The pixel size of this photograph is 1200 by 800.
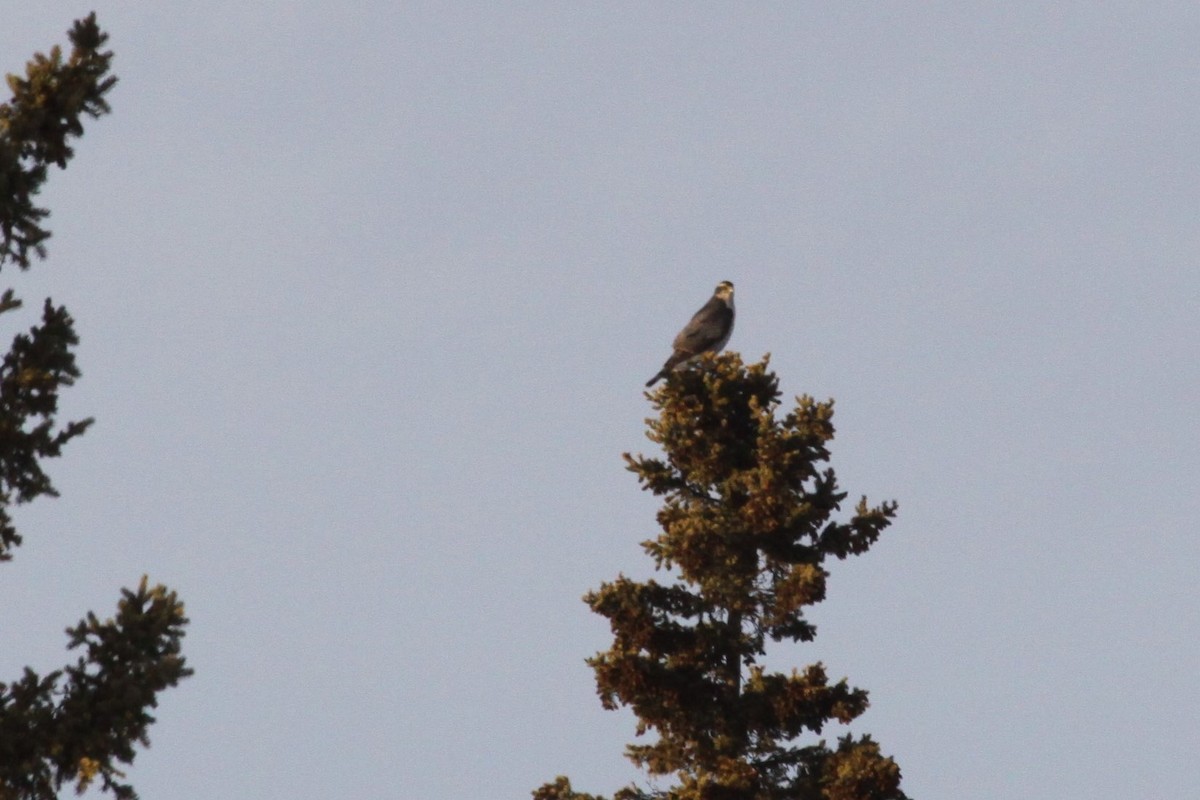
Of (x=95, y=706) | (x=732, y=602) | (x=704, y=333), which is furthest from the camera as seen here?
(x=704, y=333)

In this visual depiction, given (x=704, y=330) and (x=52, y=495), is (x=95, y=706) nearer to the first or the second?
(x=52, y=495)

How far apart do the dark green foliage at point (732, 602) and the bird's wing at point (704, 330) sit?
7230mm

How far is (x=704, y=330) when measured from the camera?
30.7 meters

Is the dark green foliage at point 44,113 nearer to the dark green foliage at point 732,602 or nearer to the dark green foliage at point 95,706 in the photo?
the dark green foliage at point 95,706

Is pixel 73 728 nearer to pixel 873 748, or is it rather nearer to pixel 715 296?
pixel 873 748

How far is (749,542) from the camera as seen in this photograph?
22.4 meters

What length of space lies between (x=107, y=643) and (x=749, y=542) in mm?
8879

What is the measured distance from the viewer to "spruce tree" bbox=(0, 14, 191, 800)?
602 inches

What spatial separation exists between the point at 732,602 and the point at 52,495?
8.63m

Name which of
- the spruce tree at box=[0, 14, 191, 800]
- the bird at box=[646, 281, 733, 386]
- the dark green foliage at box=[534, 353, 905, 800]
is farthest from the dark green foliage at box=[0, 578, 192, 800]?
the bird at box=[646, 281, 733, 386]

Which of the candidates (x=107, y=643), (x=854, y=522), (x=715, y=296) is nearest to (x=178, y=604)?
(x=107, y=643)

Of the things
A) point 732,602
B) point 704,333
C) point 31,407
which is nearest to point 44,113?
point 31,407

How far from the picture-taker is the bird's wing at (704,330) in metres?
30.4

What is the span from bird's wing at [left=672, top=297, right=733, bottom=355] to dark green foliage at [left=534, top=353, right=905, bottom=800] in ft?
23.7
